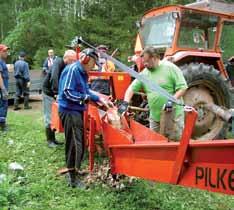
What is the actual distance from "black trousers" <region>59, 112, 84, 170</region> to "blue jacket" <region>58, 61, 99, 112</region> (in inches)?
3.2

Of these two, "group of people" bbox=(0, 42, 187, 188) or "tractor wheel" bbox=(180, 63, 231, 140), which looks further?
"tractor wheel" bbox=(180, 63, 231, 140)

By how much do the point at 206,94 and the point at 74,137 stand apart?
3428mm

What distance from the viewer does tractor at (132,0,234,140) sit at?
7.78m

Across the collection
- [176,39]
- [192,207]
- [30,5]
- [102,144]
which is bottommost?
[192,207]

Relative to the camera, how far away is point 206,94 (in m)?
8.03

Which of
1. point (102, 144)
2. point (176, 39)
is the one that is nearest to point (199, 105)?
point (176, 39)

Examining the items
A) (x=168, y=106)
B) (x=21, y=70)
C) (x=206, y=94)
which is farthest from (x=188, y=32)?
(x=21, y=70)

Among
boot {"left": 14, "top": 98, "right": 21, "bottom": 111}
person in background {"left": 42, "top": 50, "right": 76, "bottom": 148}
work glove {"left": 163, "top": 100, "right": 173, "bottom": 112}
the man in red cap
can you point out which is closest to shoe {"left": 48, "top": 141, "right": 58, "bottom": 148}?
person in background {"left": 42, "top": 50, "right": 76, "bottom": 148}

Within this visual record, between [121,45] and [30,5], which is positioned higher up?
[30,5]

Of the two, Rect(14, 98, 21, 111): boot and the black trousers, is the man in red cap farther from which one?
Rect(14, 98, 21, 111): boot

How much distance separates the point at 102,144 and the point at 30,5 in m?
27.6

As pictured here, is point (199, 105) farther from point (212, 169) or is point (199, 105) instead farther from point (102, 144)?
point (212, 169)

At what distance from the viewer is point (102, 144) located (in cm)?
555

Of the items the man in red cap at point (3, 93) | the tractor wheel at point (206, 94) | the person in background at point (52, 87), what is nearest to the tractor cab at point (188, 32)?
the tractor wheel at point (206, 94)
